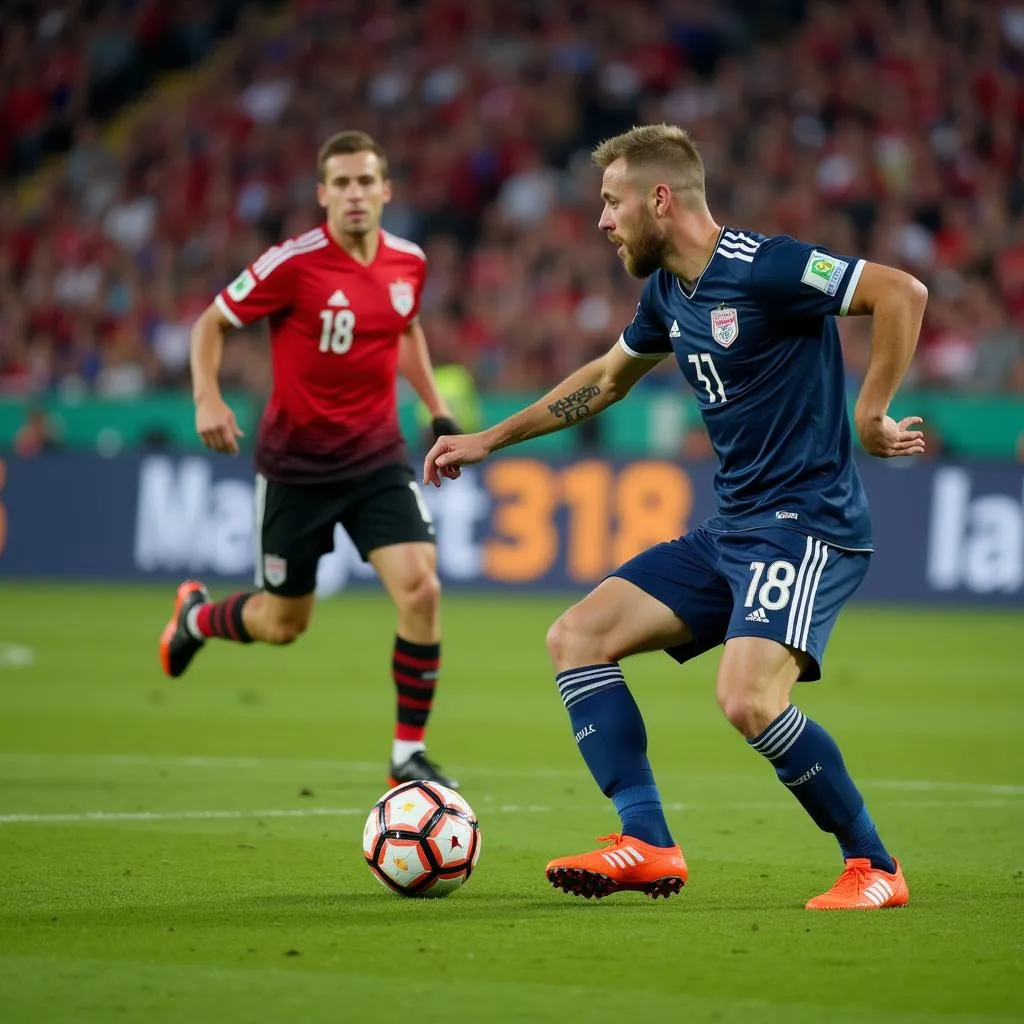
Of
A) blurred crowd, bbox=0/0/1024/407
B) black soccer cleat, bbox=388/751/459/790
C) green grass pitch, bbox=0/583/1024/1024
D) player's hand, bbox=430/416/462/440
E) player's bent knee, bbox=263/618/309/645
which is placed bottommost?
green grass pitch, bbox=0/583/1024/1024

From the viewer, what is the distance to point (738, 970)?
4.88 metres

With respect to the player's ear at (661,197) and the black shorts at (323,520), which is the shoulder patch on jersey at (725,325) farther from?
the black shorts at (323,520)

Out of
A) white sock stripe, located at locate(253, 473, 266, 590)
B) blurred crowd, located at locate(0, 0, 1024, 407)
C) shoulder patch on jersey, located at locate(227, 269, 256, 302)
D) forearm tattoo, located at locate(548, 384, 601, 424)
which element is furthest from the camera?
blurred crowd, located at locate(0, 0, 1024, 407)

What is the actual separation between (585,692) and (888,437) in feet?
4.13

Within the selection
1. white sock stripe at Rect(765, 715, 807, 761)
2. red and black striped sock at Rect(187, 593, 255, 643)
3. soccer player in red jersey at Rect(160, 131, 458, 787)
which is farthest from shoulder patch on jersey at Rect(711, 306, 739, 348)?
red and black striped sock at Rect(187, 593, 255, 643)

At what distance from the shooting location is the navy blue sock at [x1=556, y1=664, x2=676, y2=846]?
616cm

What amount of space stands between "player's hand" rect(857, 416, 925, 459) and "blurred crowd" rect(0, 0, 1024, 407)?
15.3 m

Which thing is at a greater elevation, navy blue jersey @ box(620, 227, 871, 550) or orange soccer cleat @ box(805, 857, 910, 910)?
navy blue jersey @ box(620, 227, 871, 550)

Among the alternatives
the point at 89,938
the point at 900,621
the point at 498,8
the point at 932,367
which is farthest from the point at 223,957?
the point at 498,8

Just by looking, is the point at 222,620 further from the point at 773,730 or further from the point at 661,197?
the point at 773,730

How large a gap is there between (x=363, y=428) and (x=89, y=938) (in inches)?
164

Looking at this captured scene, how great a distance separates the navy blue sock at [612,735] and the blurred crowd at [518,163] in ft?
49.4

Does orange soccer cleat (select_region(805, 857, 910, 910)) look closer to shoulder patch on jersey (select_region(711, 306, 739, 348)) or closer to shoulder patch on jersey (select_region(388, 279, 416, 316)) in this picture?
shoulder patch on jersey (select_region(711, 306, 739, 348))

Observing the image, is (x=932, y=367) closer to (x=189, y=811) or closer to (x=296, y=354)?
(x=296, y=354)
